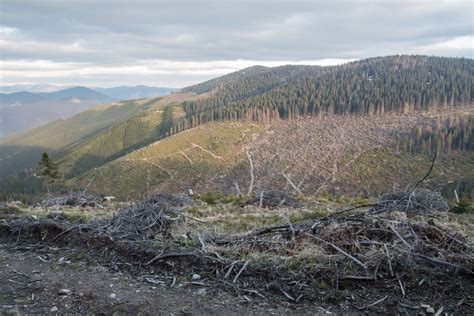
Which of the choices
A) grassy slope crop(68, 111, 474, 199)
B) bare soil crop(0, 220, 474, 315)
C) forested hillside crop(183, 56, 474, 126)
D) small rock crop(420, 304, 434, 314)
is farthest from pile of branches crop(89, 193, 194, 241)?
forested hillside crop(183, 56, 474, 126)

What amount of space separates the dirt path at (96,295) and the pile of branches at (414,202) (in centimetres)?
387

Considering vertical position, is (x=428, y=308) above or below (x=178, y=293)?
above

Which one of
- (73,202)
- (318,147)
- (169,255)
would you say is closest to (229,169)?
(318,147)

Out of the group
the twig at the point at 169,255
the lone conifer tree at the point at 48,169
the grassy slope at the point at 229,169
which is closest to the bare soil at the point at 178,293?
the twig at the point at 169,255

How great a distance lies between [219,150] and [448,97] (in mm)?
97563

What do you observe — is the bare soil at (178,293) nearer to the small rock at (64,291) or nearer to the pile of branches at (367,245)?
the small rock at (64,291)

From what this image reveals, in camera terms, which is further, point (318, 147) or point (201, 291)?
point (318, 147)

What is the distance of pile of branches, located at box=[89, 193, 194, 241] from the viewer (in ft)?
30.4

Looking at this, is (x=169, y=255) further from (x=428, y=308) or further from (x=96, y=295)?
(x=428, y=308)

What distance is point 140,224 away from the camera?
9.98 metres

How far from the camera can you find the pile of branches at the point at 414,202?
27.4 feet

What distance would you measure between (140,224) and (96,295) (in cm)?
367

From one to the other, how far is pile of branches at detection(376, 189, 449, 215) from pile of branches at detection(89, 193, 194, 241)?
228 inches

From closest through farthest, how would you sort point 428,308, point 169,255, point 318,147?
point 428,308, point 169,255, point 318,147
